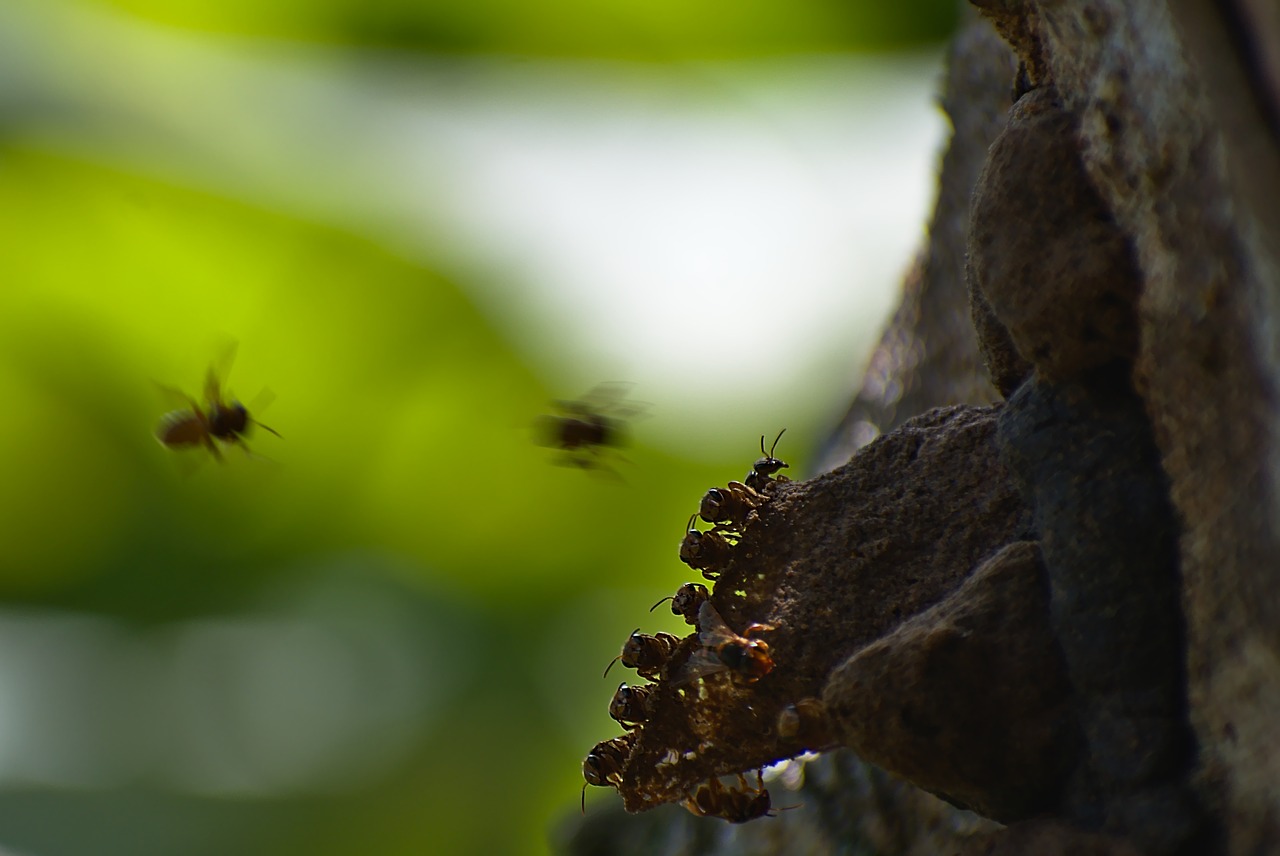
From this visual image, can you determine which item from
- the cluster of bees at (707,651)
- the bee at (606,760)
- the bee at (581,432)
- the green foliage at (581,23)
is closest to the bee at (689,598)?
the cluster of bees at (707,651)

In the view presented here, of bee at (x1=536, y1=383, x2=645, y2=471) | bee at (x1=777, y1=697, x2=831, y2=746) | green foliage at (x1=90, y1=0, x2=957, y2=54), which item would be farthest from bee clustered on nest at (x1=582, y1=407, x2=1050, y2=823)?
green foliage at (x1=90, y1=0, x2=957, y2=54)

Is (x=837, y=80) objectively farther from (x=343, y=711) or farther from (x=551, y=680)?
(x=343, y=711)

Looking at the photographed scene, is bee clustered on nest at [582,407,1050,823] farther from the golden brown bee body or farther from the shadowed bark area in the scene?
the golden brown bee body

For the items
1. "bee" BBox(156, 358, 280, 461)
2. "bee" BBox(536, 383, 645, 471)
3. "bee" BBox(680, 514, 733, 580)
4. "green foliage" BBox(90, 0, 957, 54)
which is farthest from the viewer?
"green foliage" BBox(90, 0, 957, 54)

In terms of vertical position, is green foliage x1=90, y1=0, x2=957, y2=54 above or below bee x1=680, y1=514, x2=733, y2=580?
above

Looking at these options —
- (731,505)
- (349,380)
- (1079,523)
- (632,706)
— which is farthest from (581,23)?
(1079,523)

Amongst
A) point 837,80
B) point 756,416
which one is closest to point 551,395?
point 756,416

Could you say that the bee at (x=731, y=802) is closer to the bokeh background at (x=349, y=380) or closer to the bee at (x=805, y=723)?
the bee at (x=805, y=723)

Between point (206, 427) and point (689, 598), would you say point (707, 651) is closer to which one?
point (689, 598)
